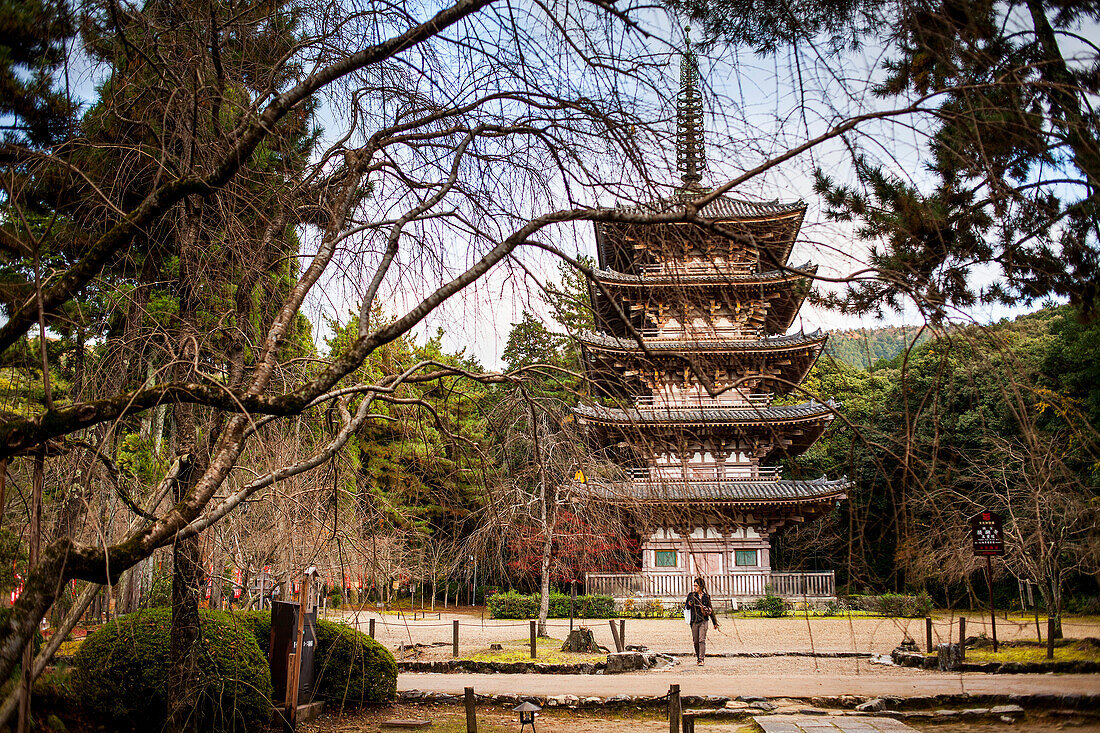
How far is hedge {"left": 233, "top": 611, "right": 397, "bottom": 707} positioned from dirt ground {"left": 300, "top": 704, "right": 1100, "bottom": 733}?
22 centimetres

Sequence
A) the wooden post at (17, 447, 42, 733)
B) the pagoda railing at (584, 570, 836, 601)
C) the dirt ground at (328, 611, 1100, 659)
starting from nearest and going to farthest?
the wooden post at (17, 447, 42, 733) < the dirt ground at (328, 611, 1100, 659) < the pagoda railing at (584, 570, 836, 601)

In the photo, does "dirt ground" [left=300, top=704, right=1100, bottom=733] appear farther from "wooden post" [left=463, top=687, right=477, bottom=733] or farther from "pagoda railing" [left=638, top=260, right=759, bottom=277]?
"pagoda railing" [left=638, top=260, right=759, bottom=277]

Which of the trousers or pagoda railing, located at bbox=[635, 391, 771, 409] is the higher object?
pagoda railing, located at bbox=[635, 391, 771, 409]

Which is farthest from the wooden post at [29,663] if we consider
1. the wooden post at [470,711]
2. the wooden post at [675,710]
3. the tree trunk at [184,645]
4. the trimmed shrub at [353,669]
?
the trimmed shrub at [353,669]

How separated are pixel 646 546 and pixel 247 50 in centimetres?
1978

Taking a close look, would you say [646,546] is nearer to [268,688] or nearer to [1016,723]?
[1016,723]

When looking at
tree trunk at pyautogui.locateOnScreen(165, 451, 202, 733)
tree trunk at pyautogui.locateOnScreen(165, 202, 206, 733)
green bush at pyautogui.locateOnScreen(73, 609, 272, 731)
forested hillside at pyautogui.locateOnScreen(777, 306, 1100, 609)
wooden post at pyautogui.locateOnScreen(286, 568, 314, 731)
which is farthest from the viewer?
wooden post at pyautogui.locateOnScreen(286, 568, 314, 731)

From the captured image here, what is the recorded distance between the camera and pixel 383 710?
872cm

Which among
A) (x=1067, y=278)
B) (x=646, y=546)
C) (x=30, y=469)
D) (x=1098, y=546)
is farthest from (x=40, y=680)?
(x=646, y=546)

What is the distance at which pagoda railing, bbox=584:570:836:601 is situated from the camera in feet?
70.9

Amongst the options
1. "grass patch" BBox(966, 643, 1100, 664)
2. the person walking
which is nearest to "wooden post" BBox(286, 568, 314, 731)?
the person walking

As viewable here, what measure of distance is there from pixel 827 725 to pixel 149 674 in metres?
6.65

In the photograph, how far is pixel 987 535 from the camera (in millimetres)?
12266

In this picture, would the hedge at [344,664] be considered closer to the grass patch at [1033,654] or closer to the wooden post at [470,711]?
the wooden post at [470,711]
